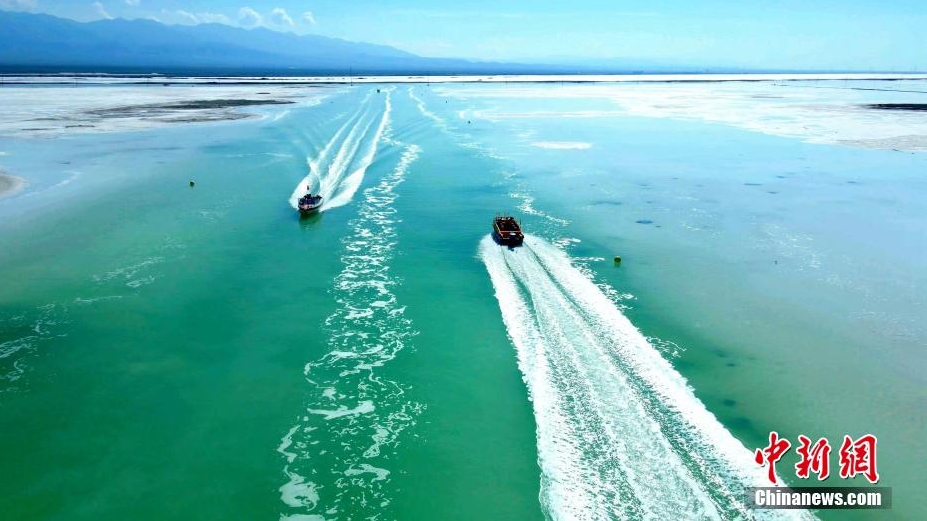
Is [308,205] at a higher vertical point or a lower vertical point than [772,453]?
higher

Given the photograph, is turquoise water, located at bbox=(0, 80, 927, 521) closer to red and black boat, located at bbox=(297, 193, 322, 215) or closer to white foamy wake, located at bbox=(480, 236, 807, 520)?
white foamy wake, located at bbox=(480, 236, 807, 520)

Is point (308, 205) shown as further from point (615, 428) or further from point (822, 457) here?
point (822, 457)

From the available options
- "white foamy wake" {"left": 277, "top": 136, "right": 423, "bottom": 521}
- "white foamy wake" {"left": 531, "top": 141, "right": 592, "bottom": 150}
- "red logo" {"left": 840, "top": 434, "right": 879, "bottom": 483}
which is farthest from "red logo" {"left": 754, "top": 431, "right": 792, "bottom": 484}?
"white foamy wake" {"left": 531, "top": 141, "right": 592, "bottom": 150}

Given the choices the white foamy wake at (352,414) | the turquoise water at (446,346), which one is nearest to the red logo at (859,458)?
the turquoise water at (446,346)

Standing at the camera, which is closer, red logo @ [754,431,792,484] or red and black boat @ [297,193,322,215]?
red logo @ [754,431,792,484]

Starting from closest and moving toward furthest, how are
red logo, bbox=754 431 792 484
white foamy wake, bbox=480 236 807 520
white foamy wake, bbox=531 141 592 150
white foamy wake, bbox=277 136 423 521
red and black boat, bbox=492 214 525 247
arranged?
white foamy wake, bbox=480 236 807 520
white foamy wake, bbox=277 136 423 521
red logo, bbox=754 431 792 484
red and black boat, bbox=492 214 525 247
white foamy wake, bbox=531 141 592 150

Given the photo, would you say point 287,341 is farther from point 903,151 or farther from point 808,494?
point 903,151

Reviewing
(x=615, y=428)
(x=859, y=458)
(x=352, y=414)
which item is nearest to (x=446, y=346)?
(x=352, y=414)
